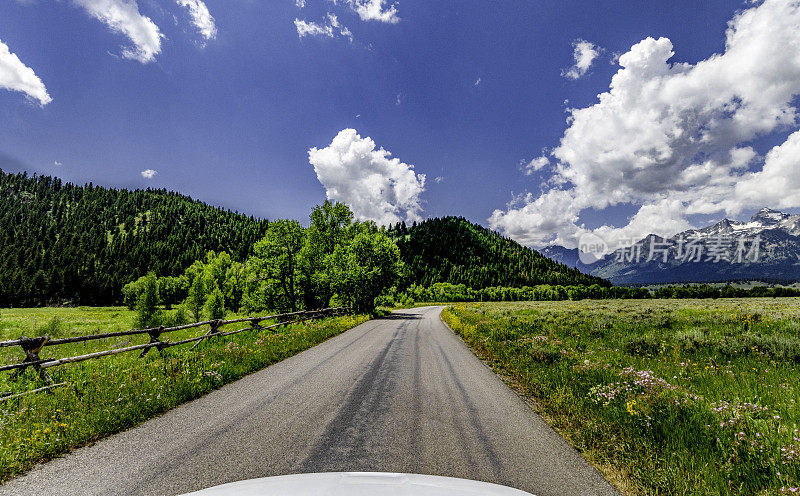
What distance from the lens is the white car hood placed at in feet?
8.23

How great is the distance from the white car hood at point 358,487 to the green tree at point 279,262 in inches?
1151

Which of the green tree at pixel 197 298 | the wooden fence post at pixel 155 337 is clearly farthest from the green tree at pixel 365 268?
the green tree at pixel 197 298

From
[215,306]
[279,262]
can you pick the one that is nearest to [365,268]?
[279,262]

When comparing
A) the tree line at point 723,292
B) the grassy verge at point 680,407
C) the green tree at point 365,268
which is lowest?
the tree line at point 723,292

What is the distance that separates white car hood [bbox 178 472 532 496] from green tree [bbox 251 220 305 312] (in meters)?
29.2

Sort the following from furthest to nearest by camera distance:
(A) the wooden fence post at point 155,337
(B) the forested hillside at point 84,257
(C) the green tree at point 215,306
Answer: (B) the forested hillside at point 84,257 < (C) the green tree at point 215,306 < (A) the wooden fence post at point 155,337

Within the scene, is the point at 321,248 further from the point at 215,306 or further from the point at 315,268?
the point at 215,306

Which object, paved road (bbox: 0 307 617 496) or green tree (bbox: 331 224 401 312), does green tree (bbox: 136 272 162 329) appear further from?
paved road (bbox: 0 307 617 496)

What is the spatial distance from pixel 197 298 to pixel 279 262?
29.7m

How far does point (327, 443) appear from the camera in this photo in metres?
4.74

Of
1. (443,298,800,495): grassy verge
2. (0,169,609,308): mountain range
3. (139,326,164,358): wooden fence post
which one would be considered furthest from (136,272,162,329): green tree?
(443,298,800,495): grassy verge

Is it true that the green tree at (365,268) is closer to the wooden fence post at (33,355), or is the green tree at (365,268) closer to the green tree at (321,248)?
the green tree at (321,248)

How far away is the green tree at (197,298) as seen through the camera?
50.0 meters

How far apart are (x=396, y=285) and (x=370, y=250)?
5.96 m
